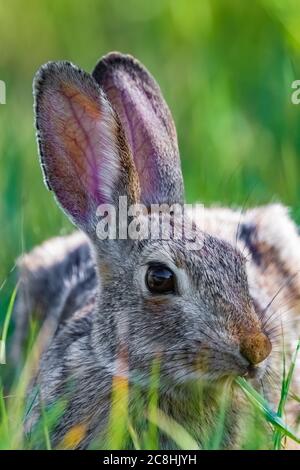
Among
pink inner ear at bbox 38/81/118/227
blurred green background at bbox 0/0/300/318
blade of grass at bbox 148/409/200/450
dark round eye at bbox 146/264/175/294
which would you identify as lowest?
blade of grass at bbox 148/409/200/450

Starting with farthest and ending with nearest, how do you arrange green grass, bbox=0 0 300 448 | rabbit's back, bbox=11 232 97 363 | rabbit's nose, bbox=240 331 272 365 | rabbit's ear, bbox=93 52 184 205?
green grass, bbox=0 0 300 448, rabbit's back, bbox=11 232 97 363, rabbit's ear, bbox=93 52 184 205, rabbit's nose, bbox=240 331 272 365

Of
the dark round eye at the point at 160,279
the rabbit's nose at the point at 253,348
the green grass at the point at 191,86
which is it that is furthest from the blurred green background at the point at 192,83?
the rabbit's nose at the point at 253,348

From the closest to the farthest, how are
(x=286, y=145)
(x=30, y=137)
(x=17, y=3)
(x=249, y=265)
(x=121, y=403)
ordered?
1. (x=121, y=403)
2. (x=249, y=265)
3. (x=286, y=145)
4. (x=30, y=137)
5. (x=17, y=3)

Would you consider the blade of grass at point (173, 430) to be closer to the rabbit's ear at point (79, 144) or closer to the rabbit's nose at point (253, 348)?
the rabbit's nose at point (253, 348)

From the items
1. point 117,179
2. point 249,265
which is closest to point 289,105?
point 249,265

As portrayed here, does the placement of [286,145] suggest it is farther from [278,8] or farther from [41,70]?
[41,70]

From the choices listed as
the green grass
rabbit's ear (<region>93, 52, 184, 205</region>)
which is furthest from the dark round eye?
the green grass

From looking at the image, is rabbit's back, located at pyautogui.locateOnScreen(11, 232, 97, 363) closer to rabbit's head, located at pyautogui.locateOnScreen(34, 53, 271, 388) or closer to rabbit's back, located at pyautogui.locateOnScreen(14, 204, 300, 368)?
rabbit's back, located at pyautogui.locateOnScreen(14, 204, 300, 368)
